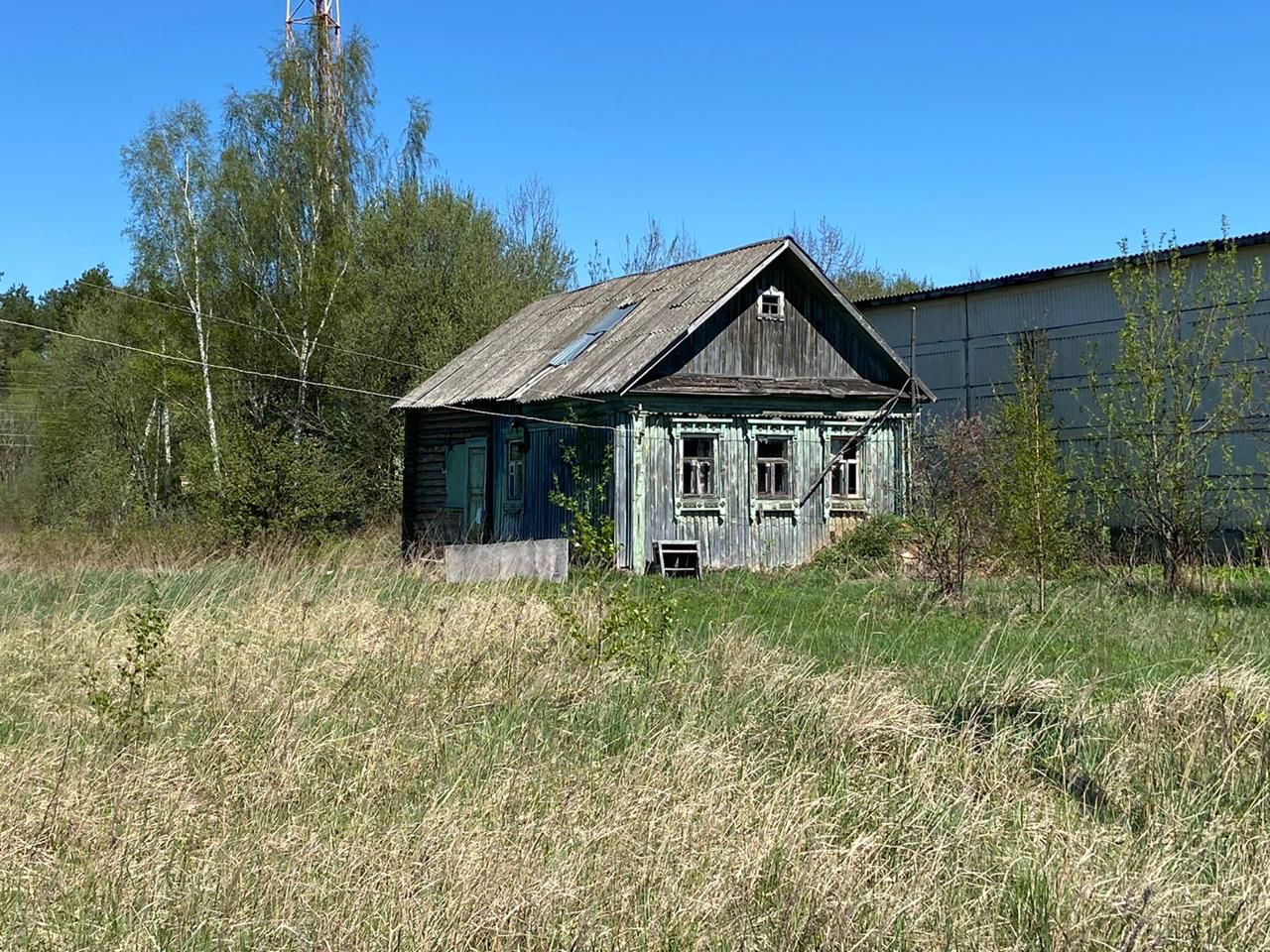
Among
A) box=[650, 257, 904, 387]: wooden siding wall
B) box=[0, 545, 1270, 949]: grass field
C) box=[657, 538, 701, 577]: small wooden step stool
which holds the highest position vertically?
box=[650, 257, 904, 387]: wooden siding wall

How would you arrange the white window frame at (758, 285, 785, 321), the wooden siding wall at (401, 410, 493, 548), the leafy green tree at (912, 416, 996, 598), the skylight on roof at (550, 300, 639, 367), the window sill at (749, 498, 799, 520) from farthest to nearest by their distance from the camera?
the wooden siding wall at (401, 410, 493, 548) < the skylight on roof at (550, 300, 639, 367) < the white window frame at (758, 285, 785, 321) < the window sill at (749, 498, 799, 520) < the leafy green tree at (912, 416, 996, 598)

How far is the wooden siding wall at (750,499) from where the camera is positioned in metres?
18.8

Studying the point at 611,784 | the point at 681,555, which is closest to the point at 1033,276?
the point at 681,555

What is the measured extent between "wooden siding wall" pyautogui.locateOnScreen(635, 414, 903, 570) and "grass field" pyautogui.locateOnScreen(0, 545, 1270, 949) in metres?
8.79

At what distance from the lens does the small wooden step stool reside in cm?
1864

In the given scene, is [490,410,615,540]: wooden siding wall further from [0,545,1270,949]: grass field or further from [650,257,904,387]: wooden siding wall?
[0,545,1270,949]: grass field

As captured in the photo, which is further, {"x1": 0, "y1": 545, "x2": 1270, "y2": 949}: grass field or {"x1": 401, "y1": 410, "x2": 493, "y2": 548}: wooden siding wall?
{"x1": 401, "y1": 410, "x2": 493, "y2": 548}: wooden siding wall

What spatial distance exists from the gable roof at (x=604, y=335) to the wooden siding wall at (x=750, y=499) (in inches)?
43.3

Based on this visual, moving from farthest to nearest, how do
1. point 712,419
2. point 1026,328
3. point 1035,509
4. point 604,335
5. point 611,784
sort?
point 1026,328 < point 604,335 < point 712,419 < point 1035,509 < point 611,784

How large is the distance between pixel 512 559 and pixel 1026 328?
11.4 metres

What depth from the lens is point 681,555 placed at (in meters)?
18.8

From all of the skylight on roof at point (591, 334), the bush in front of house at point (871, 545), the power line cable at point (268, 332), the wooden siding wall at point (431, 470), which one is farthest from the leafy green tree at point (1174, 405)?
the power line cable at point (268, 332)

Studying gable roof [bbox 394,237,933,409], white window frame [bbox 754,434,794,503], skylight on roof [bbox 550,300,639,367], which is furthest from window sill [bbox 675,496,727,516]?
skylight on roof [bbox 550,300,639,367]

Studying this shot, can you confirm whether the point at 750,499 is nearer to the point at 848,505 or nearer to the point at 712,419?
the point at 712,419
